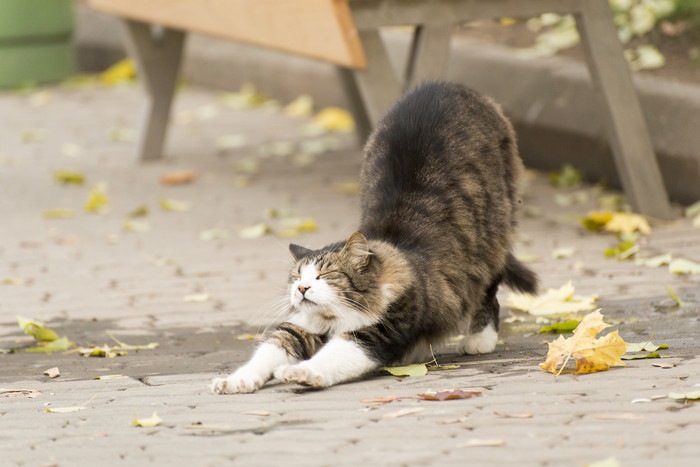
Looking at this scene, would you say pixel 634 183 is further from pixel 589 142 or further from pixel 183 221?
pixel 183 221

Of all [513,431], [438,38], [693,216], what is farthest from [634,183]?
[513,431]

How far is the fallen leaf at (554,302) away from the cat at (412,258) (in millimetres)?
179

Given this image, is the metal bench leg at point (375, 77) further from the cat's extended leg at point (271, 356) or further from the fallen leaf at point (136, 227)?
the cat's extended leg at point (271, 356)

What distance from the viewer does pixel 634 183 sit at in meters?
5.92

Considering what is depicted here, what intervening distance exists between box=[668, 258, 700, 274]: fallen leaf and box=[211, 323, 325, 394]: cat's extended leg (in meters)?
1.80

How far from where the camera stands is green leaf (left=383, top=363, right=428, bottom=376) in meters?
3.71

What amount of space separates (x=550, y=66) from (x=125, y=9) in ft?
8.76

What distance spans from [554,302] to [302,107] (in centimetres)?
558

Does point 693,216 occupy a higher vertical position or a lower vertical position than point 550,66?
lower

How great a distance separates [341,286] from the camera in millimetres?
3689

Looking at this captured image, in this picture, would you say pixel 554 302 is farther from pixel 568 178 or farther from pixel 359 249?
pixel 568 178

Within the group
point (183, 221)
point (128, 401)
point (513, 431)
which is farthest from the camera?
point (183, 221)

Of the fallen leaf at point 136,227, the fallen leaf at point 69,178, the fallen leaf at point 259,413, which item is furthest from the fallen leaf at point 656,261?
the fallen leaf at point 69,178

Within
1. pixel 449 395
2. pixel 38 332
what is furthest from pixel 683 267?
pixel 38 332
